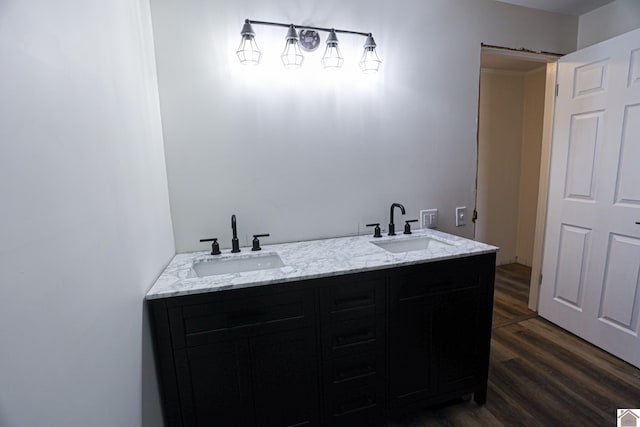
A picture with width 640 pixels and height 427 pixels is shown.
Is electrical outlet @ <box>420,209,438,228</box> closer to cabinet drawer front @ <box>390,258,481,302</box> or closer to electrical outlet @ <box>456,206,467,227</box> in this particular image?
electrical outlet @ <box>456,206,467,227</box>

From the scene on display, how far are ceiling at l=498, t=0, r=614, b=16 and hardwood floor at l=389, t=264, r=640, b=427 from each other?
251cm

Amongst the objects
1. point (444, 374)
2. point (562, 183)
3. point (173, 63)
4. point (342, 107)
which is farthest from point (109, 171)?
point (562, 183)

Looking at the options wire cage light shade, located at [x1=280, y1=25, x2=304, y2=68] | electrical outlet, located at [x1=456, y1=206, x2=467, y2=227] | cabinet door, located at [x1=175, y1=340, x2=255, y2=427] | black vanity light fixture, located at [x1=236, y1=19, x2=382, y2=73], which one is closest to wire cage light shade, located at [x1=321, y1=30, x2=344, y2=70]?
black vanity light fixture, located at [x1=236, y1=19, x2=382, y2=73]

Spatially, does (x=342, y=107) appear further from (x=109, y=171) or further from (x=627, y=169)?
(x=627, y=169)

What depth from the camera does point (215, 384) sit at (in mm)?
1164

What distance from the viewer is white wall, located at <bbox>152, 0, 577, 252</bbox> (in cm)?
149

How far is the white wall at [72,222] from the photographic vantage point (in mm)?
491

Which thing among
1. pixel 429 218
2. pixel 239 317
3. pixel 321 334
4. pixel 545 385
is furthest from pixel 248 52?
pixel 545 385

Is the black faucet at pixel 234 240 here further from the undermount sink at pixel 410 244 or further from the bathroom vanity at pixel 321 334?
the undermount sink at pixel 410 244

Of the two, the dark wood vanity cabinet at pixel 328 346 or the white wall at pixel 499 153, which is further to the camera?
the white wall at pixel 499 153

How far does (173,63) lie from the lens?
1439 millimetres

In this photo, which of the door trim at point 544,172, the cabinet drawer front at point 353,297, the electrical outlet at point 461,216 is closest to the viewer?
the cabinet drawer front at point 353,297

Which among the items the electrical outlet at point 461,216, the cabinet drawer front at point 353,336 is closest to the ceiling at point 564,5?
the electrical outlet at point 461,216

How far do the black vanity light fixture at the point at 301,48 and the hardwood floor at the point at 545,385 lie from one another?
2.04 metres
